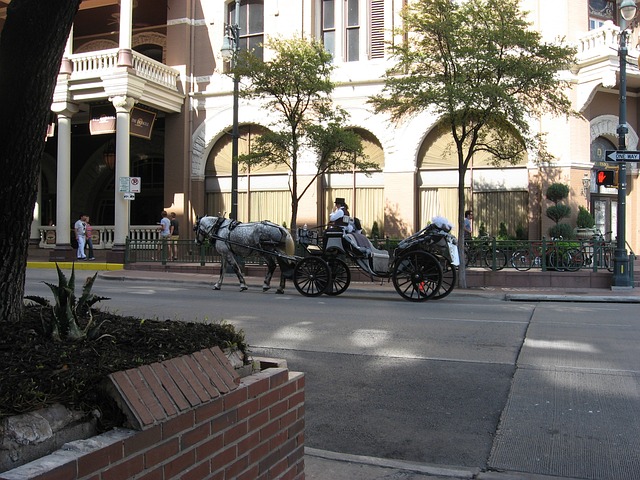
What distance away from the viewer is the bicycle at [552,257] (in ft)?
57.5

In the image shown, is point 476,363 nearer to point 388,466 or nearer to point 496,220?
point 388,466

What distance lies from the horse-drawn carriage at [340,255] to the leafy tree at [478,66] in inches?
140

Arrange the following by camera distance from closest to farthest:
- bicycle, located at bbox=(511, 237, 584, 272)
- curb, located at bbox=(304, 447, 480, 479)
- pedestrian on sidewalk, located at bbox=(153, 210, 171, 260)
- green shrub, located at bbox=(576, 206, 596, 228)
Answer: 1. curb, located at bbox=(304, 447, 480, 479)
2. bicycle, located at bbox=(511, 237, 584, 272)
3. green shrub, located at bbox=(576, 206, 596, 228)
4. pedestrian on sidewalk, located at bbox=(153, 210, 171, 260)

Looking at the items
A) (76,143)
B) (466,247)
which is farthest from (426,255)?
(76,143)

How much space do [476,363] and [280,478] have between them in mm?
4564

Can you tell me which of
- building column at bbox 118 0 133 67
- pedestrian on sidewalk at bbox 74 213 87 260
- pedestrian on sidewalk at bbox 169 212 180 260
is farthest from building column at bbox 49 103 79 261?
pedestrian on sidewalk at bbox 169 212 180 260

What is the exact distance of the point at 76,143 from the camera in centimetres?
3033

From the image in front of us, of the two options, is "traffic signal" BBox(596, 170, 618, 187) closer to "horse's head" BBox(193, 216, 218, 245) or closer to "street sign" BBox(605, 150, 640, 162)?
"street sign" BBox(605, 150, 640, 162)

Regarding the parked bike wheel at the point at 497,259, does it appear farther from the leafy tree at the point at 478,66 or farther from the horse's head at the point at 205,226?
the horse's head at the point at 205,226

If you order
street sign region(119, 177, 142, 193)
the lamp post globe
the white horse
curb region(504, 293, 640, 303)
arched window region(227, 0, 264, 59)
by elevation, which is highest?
arched window region(227, 0, 264, 59)

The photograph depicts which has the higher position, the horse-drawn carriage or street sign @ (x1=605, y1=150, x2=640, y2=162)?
street sign @ (x1=605, y1=150, x2=640, y2=162)

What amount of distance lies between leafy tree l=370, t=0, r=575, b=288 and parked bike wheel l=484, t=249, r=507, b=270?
3553 mm

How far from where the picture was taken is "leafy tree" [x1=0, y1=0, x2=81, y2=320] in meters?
3.13

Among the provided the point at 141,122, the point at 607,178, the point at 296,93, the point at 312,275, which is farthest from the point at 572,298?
the point at 141,122
